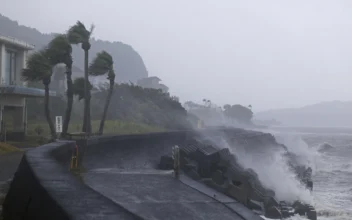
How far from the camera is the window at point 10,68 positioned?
29.8 meters

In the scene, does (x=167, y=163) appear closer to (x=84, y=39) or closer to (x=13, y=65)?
(x=84, y=39)

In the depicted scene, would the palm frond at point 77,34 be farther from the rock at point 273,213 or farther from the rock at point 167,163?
the rock at point 273,213

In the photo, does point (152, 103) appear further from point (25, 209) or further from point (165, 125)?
point (25, 209)

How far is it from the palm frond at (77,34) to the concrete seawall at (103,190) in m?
6.23

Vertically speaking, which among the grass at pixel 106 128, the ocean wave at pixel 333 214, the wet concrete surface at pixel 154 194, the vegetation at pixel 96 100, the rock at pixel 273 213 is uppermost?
the vegetation at pixel 96 100

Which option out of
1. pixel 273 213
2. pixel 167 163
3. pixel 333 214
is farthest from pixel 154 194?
pixel 333 214

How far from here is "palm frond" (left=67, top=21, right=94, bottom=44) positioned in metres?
23.1

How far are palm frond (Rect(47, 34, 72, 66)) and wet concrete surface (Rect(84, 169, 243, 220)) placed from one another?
10554 mm

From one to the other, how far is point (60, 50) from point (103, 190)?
13377 millimetres

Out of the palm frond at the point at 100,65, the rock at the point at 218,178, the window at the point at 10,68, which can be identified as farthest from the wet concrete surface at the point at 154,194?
the window at the point at 10,68

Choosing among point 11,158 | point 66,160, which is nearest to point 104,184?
point 66,160

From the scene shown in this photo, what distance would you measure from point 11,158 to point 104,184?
794 centimetres

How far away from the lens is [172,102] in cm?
6019

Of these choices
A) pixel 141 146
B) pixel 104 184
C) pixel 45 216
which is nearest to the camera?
pixel 45 216
